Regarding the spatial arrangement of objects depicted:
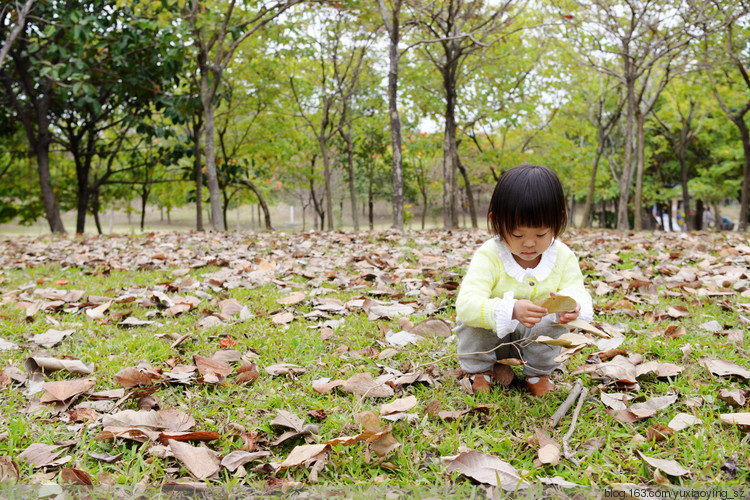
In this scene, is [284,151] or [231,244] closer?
[231,244]

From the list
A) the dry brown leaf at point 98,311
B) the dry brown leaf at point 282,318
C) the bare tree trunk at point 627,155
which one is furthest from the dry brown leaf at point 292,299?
the bare tree trunk at point 627,155

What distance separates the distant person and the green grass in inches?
5.4

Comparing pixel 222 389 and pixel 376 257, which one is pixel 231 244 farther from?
pixel 222 389

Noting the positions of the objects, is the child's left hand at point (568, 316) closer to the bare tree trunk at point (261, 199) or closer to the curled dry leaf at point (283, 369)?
the curled dry leaf at point (283, 369)

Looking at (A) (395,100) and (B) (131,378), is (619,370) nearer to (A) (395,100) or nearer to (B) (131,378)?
(B) (131,378)

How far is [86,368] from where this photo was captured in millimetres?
2262

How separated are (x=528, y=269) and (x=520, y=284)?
0.23 ft

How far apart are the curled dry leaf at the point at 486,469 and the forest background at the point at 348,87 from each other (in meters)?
7.68

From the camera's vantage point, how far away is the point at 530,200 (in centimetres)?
185

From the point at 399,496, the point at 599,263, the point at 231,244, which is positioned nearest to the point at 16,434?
the point at 399,496

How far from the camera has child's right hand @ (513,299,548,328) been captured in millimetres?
1796

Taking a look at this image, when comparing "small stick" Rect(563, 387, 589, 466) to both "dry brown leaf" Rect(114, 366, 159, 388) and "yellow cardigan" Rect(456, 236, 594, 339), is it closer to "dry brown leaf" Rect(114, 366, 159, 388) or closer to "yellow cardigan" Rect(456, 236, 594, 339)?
"yellow cardigan" Rect(456, 236, 594, 339)

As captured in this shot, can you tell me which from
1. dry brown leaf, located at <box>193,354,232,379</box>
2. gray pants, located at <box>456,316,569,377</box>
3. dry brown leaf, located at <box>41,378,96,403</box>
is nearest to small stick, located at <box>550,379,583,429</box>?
gray pants, located at <box>456,316,569,377</box>

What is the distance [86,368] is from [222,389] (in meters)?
0.63
